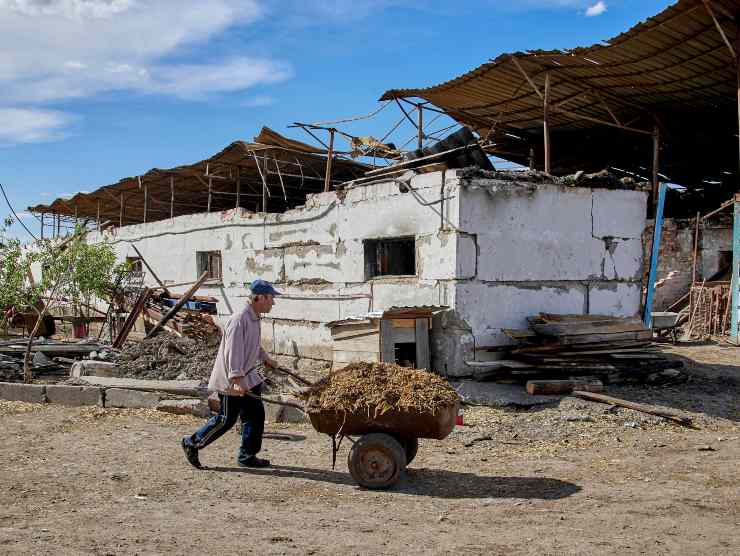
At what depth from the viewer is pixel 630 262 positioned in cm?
A: 1099

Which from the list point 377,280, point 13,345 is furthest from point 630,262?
point 13,345

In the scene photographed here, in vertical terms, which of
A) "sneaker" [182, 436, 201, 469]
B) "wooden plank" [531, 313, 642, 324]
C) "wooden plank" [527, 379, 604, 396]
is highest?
"wooden plank" [531, 313, 642, 324]

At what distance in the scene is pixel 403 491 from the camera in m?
5.68

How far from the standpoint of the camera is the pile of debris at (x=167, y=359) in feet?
36.1

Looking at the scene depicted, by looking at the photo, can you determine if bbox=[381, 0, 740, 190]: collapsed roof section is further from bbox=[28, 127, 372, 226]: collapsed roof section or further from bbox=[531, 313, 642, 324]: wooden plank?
bbox=[531, 313, 642, 324]: wooden plank

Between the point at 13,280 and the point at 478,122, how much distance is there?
36.8 ft

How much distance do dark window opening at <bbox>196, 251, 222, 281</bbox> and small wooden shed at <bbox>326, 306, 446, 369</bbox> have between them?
20.3 feet

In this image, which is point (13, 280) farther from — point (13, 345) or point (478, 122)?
point (478, 122)

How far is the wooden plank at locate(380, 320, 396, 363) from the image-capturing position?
30.2ft

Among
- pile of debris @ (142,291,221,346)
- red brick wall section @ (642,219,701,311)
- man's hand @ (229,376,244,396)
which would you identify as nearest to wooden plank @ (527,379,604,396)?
man's hand @ (229,376,244,396)

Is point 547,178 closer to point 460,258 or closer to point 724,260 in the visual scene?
point 460,258

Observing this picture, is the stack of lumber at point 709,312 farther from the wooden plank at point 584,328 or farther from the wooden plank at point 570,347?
the wooden plank at point 570,347

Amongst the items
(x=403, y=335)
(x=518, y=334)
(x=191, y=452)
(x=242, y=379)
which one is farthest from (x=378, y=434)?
(x=518, y=334)

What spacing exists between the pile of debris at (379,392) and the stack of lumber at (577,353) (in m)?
3.96
